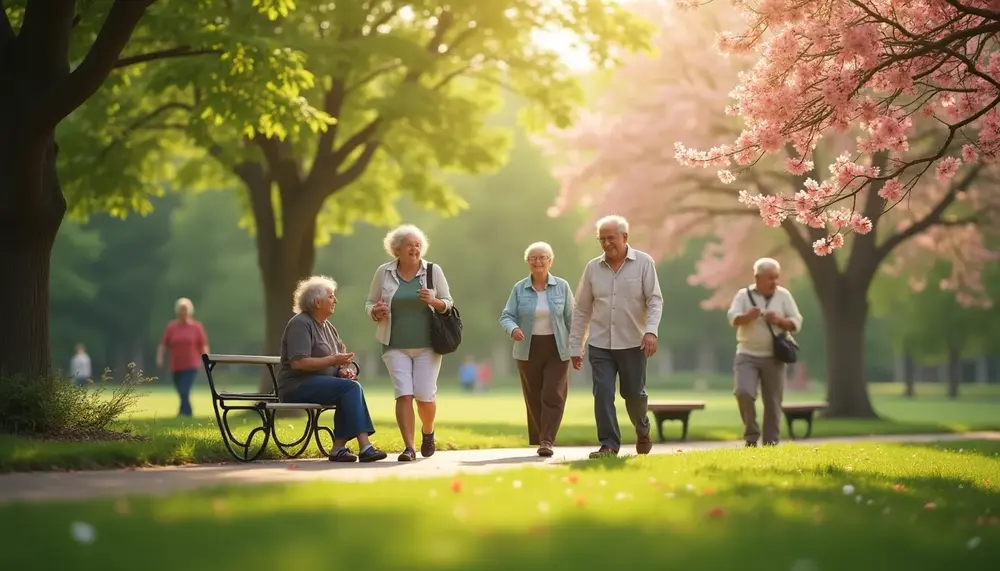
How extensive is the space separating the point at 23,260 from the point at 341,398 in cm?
371

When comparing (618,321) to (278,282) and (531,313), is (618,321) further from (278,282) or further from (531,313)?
(278,282)

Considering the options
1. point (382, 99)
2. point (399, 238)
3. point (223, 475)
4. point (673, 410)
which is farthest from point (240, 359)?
point (382, 99)

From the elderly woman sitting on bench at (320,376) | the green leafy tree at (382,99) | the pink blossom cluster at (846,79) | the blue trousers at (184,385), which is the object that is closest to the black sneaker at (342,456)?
the elderly woman sitting on bench at (320,376)

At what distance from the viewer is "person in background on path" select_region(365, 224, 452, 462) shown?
1245 centimetres

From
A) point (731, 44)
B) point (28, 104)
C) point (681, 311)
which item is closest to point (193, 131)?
point (28, 104)

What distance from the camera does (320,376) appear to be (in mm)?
12016

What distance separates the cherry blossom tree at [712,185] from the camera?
29.2m

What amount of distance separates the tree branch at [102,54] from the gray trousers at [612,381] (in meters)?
5.28

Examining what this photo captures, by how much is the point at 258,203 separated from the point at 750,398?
11188 mm

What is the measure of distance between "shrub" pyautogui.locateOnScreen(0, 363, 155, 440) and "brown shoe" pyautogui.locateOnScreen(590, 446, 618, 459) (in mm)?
4346

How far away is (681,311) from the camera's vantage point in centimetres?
7288

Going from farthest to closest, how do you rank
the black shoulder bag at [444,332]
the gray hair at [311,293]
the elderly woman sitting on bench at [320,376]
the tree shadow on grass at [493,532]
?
the black shoulder bag at [444,332]
the gray hair at [311,293]
the elderly woman sitting on bench at [320,376]
the tree shadow on grass at [493,532]

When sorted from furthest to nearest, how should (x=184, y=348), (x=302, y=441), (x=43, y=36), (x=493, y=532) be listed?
1. (x=184, y=348)
2. (x=43, y=36)
3. (x=302, y=441)
4. (x=493, y=532)

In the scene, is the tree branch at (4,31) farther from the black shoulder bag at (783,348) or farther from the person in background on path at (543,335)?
the black shoulder bag at (783,348)
